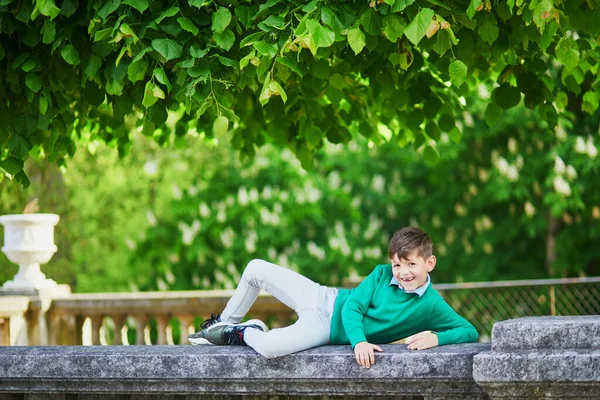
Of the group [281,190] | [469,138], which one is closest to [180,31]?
[469,138]

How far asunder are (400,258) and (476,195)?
12.8 metres

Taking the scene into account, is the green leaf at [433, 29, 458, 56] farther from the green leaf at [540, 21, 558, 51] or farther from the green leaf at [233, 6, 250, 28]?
the green leaf at [233, 6, 250, 28]

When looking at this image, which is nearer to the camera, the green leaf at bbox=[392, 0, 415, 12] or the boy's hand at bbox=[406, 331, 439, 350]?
the boy's hand at bbox=[406, 331, 439, 350]

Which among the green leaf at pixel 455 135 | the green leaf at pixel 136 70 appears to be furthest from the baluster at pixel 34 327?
the green leaf at pixel 136 70

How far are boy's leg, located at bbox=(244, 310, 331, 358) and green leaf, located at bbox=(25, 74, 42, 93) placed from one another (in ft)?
5.94

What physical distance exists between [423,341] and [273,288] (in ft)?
3.53

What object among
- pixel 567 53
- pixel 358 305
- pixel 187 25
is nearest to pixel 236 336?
pixel 358 305

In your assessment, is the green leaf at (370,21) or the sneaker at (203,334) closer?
the green leaf at (370,21)

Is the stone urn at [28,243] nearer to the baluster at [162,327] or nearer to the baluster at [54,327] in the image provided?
→ the baluster at [54,327]

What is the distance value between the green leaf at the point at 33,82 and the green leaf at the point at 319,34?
167 centimetres

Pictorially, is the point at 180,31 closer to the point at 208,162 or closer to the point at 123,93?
the point at 123,93

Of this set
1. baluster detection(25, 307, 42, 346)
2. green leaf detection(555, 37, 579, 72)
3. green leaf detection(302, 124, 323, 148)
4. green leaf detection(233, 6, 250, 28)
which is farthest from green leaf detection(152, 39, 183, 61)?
baluster detection(25, 307, 42, 346)

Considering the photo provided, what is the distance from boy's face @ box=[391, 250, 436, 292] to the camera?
4.38 meters

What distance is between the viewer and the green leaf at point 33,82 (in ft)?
16.9
